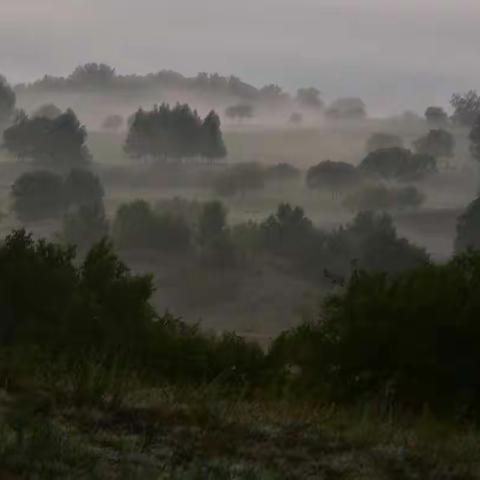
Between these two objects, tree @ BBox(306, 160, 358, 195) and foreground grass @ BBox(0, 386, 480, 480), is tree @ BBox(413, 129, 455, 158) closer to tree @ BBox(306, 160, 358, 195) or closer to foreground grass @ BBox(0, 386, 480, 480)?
tree @ BBox(306, 160, 358, 195)

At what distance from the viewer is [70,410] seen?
910 centimetres

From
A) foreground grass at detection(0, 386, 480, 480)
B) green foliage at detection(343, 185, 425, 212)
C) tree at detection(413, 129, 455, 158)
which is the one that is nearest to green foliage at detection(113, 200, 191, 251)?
green foliage at detection(343, 185, 425, 212)

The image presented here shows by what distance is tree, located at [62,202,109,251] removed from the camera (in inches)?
4685

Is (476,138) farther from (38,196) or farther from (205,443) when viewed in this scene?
(205,443)

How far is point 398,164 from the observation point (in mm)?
162125

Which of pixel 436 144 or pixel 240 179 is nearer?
Result: pixel 240 179

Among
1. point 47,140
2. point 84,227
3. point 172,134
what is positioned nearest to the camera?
point 84,227

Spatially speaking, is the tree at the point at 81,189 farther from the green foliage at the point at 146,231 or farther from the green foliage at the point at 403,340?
the green foliage at the point at 403,340

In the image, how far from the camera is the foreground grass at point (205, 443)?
7074 millimetres

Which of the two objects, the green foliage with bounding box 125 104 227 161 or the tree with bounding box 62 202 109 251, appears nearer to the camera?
the tree with bounding box 62 202 109 251

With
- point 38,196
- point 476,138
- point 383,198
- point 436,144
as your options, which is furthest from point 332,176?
point 38,196

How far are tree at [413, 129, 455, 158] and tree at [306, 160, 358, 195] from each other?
65.5 feet

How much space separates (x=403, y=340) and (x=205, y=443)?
45.4ft

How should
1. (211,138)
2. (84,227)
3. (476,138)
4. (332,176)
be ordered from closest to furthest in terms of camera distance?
(84,227)
(476,138)
(332,176)
(211,138)
